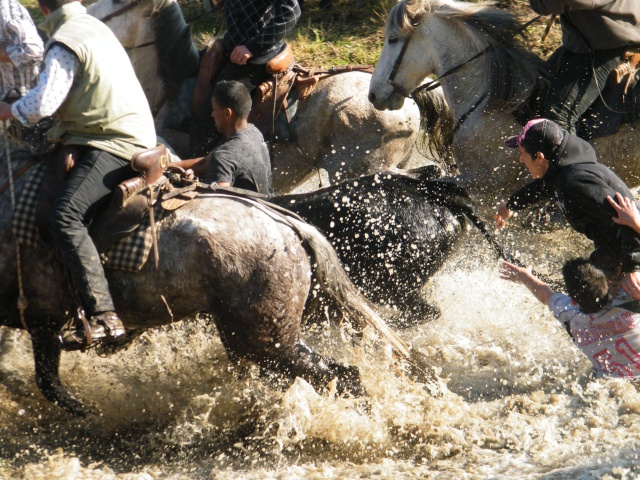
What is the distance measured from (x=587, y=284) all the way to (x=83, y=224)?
9.02ft

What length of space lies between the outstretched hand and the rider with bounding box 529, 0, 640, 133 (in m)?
1.56

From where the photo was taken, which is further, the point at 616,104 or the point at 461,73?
the point at 461,73

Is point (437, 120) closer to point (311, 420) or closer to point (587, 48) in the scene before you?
point (587, 48)

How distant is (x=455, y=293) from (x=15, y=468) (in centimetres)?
332

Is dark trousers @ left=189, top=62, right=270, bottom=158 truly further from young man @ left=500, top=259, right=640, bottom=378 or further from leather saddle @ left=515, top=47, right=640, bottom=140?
young man @ left=500, top=259, right=640, bottom=378

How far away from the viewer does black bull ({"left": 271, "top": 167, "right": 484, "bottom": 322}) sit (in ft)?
17.0

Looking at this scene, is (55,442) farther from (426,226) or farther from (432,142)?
(432,142)

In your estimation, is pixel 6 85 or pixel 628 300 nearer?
pixel 628 300

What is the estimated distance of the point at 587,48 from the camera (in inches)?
240

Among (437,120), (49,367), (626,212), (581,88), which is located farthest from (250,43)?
(626,212)

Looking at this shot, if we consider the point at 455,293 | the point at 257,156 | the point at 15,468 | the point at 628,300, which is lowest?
the point at 455,293

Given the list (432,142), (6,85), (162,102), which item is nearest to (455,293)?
(432,142)

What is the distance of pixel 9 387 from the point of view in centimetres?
528

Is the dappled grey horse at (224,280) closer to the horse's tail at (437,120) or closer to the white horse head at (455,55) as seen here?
the white horse head at (455,55)
